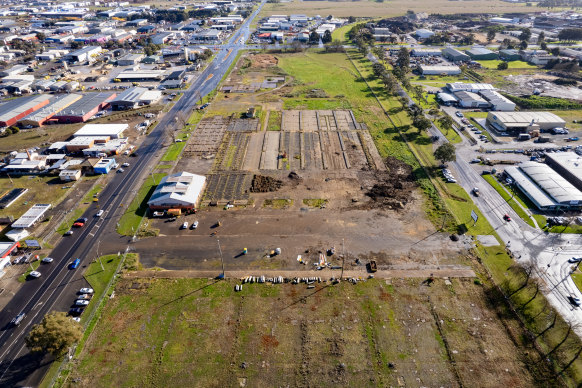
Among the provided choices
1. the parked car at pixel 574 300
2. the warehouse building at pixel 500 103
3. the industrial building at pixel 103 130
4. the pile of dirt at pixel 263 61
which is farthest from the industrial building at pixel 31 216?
the warehouse building at pixel 500 103

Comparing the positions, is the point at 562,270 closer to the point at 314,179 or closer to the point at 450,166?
the point at 450,166

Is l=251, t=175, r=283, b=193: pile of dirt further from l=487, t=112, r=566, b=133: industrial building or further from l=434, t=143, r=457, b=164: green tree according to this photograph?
l=487, t=112, r=566, b=133: industrial building

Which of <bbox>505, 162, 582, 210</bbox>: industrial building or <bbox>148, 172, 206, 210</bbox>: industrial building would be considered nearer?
<bbox>505, 162, 582, 210</bbox>: industrial building

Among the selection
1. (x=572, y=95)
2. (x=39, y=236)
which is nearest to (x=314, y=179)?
(x=39, y=236)

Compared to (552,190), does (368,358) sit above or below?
below

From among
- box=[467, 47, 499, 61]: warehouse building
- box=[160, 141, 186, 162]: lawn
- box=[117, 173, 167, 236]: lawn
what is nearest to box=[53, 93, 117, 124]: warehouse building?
box=[160, 141, 186, 162]: lawn

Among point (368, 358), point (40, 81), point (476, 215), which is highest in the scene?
point (40, 81)
